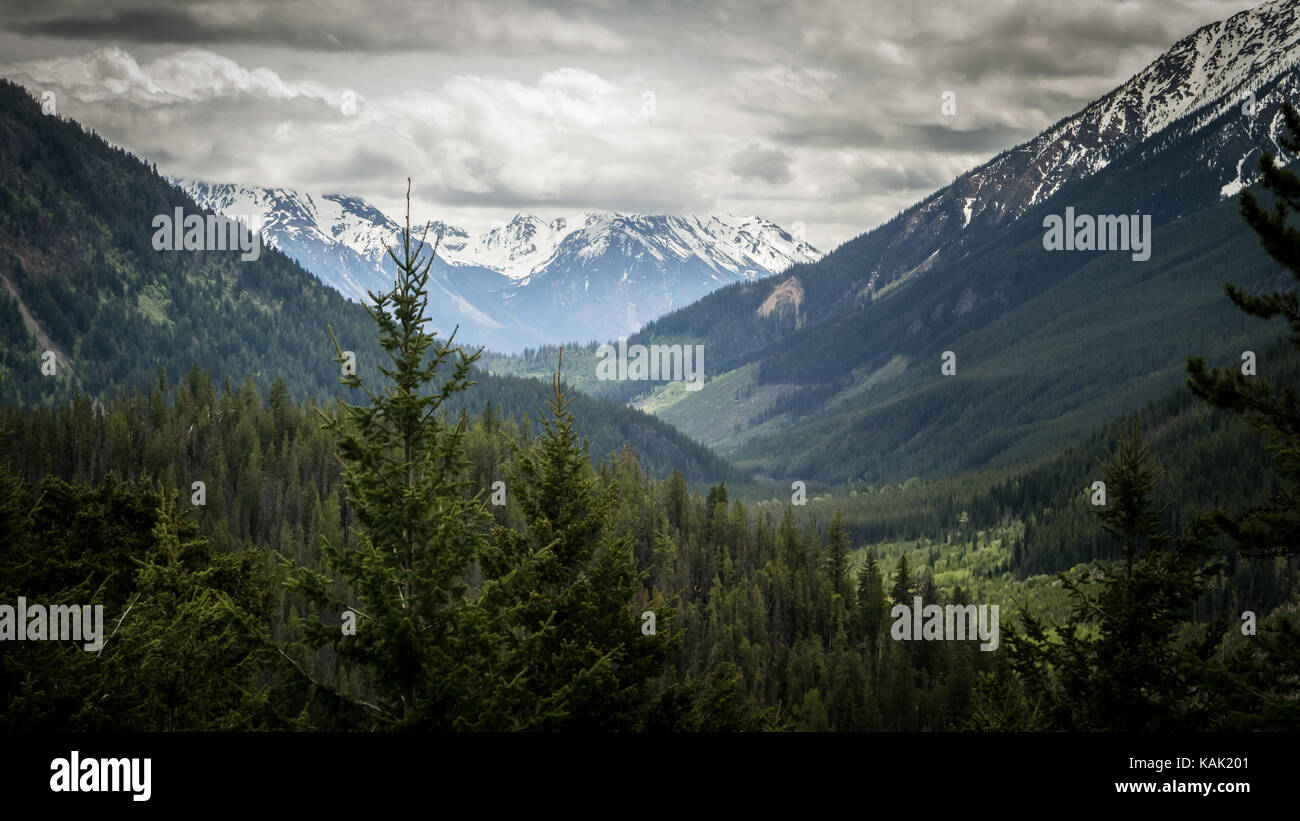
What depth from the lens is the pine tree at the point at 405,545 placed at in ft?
65.3

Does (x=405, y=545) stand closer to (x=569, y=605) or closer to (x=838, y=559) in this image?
(x=569, y=605)

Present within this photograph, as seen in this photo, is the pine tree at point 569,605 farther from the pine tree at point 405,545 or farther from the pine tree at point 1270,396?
the pine tree at point 1270,396

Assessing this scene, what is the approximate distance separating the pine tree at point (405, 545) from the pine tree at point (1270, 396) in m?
16.2

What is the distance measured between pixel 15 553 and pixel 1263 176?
114ft

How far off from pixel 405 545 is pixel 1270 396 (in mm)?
19178

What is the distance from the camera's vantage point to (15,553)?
3025 centimetres

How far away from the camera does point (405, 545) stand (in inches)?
838

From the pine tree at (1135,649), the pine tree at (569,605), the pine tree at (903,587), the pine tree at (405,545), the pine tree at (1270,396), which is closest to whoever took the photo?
the pine tree at (405,545)

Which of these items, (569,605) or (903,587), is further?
(903,587)

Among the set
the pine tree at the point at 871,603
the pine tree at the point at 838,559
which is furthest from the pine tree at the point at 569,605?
the pine tree at the point at 838,559

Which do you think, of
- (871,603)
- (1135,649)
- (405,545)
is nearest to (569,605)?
(405,545)

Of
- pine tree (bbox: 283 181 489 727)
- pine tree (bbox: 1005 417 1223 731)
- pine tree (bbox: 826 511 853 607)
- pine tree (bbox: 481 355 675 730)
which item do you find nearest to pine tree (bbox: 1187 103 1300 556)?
A: pine tree (bbox: 1005 417 1223 731)

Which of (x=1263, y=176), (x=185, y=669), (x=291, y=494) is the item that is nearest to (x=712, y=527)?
(x=291, y=494)

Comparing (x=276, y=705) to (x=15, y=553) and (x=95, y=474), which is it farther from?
(x=95, y=474)
